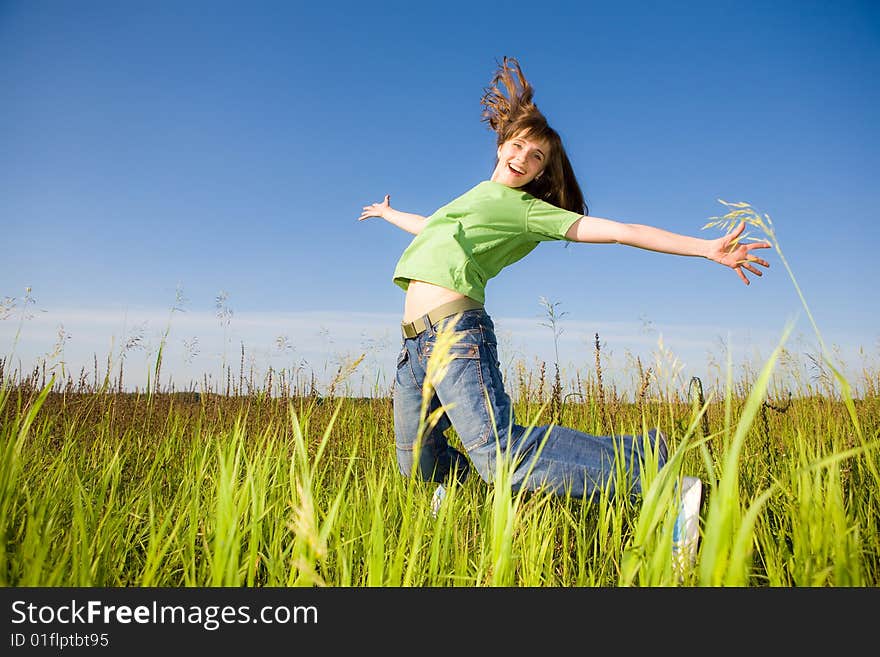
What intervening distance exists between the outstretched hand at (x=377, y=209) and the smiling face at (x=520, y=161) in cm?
92

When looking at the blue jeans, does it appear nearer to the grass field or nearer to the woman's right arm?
the grass field

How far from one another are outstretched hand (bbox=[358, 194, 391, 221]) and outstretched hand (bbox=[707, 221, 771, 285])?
6.39ft

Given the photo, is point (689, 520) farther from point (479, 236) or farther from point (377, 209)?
point (377, 209)

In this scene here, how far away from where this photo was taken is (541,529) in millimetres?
1950

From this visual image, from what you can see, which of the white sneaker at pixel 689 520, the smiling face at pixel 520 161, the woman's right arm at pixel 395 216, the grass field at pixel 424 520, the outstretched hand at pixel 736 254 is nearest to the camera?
the grass field at pixel 424 520

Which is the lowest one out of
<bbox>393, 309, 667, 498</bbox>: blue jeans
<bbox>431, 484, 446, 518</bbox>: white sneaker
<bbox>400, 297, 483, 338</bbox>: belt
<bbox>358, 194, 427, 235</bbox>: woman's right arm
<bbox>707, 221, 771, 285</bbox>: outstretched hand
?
<bbox>431, 484, 446, 518</bbox>: white sneaker

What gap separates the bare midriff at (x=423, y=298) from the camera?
2.33 metres

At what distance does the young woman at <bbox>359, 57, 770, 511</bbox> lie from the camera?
2.11 metres

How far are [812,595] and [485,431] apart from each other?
108cm

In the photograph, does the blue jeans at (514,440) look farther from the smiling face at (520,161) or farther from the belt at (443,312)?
the smiling face at (520,161)

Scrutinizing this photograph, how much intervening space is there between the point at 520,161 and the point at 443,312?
87cm

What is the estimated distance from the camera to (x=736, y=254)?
2.09 meters

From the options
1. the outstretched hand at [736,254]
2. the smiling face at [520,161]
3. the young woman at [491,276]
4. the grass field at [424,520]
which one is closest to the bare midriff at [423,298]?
the young woman at [491,276]

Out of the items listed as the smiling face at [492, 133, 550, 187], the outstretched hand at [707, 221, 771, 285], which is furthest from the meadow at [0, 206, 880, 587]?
the smiling face at [492, 133, 550, 187]
